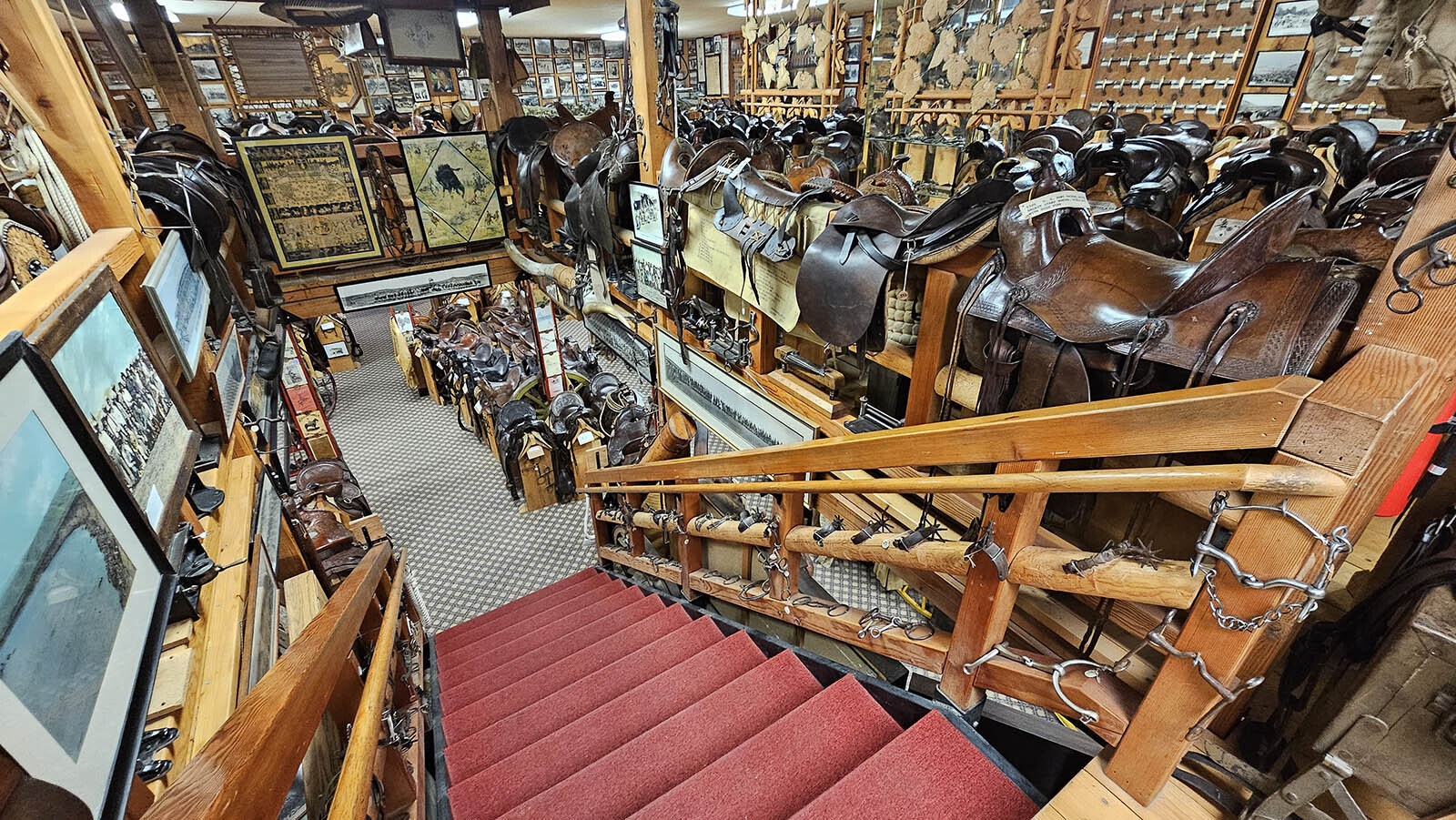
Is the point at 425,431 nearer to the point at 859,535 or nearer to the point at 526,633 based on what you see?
the point at 526,633

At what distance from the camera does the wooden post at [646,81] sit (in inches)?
132

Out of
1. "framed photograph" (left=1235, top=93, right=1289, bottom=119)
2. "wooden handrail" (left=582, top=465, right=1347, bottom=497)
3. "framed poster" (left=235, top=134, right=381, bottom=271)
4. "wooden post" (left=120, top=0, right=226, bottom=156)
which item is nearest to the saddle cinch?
"wooden handrail" (left=582, top=465, right=1347, bottom=497)

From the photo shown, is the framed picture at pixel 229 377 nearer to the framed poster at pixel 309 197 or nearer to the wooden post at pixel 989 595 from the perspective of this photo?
the framed poster at pixel 309 197

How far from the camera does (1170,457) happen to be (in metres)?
1.70

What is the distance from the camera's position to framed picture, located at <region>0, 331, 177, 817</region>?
79 cm

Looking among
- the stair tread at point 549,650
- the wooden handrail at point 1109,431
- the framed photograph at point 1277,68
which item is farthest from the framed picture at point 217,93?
the framed photograph at point 1277,68

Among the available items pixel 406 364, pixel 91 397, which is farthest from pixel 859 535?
pixel 406 364

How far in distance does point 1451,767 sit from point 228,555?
112 inches

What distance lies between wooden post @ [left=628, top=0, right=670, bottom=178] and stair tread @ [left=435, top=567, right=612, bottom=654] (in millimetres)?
2973

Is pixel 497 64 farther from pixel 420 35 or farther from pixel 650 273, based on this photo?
pixel 650 273

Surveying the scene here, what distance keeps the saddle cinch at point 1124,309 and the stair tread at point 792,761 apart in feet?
3.48

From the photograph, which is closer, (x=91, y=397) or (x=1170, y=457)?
(x=91, y=397)

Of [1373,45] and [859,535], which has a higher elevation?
[1373,45]

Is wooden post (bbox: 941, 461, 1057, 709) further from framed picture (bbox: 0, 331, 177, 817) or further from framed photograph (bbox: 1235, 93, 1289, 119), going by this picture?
framed photograph (bbox: 1235, 93, 1289, 119)
